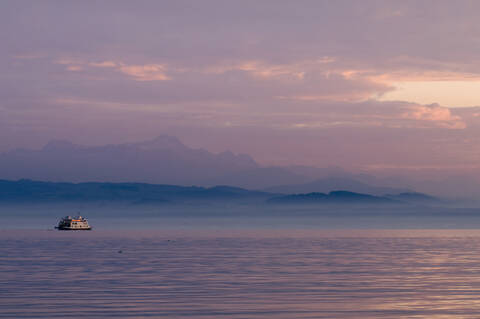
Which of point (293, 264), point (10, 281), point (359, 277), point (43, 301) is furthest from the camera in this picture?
point (293, 264)

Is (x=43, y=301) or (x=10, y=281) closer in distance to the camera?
(x=43, y=301)

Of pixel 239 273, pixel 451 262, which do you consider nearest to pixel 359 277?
pixel 239 273

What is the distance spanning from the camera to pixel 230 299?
41.5 meters

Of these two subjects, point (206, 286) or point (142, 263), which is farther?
point (142, 263)

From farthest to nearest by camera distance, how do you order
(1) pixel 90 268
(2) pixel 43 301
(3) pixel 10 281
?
1. (1) pixel 90 268
2. (3) pixel 10 281
3. (2) pixel 43 301

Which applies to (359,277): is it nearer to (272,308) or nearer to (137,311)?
A: (272,308)

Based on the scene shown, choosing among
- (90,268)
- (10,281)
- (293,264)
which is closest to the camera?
(10,281)

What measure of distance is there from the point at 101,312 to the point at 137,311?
171cm

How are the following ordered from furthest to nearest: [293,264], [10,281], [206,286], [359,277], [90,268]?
[293,264] < [90,268] < [359,277] < [10,281] < [206,286]

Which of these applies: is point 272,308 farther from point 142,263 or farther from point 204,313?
point 142,263

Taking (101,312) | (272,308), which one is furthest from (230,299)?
(101,312)

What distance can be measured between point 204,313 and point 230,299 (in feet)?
17.3

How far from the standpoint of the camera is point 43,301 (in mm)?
40500

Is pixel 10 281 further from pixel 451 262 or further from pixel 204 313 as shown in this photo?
pixel 451 262
